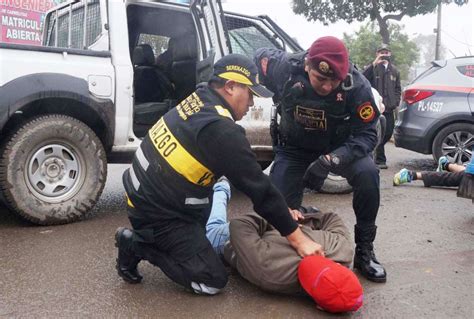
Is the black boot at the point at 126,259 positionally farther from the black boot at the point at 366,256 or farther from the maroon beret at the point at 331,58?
the maroon beret at the point at 331,58

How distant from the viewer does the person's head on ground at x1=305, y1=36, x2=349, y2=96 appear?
9.11 feet

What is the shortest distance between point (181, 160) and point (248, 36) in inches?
119

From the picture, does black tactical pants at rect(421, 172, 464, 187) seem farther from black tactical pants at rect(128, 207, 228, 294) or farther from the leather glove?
black tactical pants at rect(128, 207, 228, 294)

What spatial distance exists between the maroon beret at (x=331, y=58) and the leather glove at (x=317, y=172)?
498mm

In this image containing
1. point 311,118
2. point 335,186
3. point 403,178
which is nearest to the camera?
point 311,118

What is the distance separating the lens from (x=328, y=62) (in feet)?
9.11

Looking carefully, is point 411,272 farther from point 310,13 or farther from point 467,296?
point 310,13

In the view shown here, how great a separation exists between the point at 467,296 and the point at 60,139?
3037mm

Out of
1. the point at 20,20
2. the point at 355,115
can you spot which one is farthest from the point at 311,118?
the point at 20,20

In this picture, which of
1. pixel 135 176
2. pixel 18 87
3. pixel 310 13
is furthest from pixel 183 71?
pixel 310 13

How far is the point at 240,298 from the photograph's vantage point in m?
2.68

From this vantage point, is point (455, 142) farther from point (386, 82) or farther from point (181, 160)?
point (181, 160)

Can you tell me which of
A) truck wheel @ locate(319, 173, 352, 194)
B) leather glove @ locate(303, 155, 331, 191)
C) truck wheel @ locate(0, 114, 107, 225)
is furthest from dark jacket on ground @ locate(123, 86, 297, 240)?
truck wheel @ locate(319, 173, 352, 194)

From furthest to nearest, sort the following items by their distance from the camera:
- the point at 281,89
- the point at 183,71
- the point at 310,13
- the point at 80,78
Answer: the point at 310,13 < the point at 183,71 < the point at 80,78 < the point at 281,89
